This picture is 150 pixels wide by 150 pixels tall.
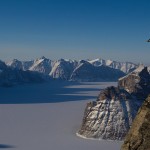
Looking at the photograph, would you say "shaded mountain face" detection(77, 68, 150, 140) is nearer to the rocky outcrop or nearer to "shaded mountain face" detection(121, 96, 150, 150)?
the rocky outcrop

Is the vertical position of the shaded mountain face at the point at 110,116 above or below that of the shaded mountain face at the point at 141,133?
below

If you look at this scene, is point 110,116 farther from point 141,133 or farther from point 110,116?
point 141,133

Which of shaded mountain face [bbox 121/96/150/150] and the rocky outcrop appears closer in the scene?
shaded mountain face [bbox 121/96/150/150]

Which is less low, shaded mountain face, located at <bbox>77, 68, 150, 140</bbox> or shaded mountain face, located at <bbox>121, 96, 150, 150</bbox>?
shaded mountain face, located at <bbox>121, 96, 150, 150</bbox>

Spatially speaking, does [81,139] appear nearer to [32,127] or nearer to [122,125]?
[122,125]

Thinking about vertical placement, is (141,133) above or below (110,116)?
above

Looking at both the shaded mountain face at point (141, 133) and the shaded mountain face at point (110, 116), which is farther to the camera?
the shaded mountain face at point (110, 116)

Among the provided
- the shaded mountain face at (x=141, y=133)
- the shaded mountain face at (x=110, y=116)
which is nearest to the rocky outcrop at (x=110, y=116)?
the shaded mountain face at (x=110, y=116)

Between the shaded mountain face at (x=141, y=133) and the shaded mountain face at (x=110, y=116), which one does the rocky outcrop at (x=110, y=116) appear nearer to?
the shaded mountain face at (x=110, y=116)

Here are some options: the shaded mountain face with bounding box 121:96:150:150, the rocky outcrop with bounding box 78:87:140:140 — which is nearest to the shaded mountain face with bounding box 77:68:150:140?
the rocky outcrop with bounding box 78:87:140:140

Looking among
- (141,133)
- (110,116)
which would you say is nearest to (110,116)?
(110,116)
